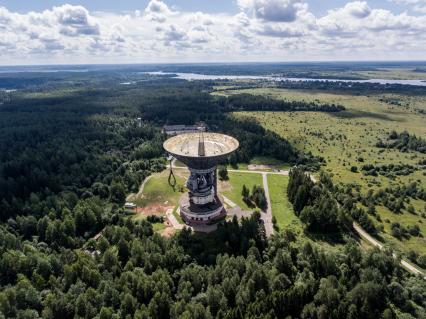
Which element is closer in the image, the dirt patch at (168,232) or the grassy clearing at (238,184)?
the dirt patch at (168,232)

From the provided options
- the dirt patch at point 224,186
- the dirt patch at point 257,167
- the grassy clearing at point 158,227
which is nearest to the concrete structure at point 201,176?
the grassy clearing at point 158,227

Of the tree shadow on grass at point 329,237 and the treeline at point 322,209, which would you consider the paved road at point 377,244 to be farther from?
the tree shadow on grass at point 329,237

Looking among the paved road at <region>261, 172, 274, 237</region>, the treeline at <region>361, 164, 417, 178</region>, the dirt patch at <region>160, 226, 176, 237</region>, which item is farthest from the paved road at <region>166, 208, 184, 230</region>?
the treeline at <region>361, 164, 417, 178</region>

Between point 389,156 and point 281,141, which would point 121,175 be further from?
point 389,156

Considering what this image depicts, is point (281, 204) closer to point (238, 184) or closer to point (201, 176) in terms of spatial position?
point (238, 184)

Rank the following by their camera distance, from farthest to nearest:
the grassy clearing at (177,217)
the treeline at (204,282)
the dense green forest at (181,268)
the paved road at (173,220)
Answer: the grassy clearing at (177,217)
the paved road at (173,220)
the dense green forest at (181,268)
the treeline at (204,282)

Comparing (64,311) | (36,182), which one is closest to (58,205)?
(36,182)
